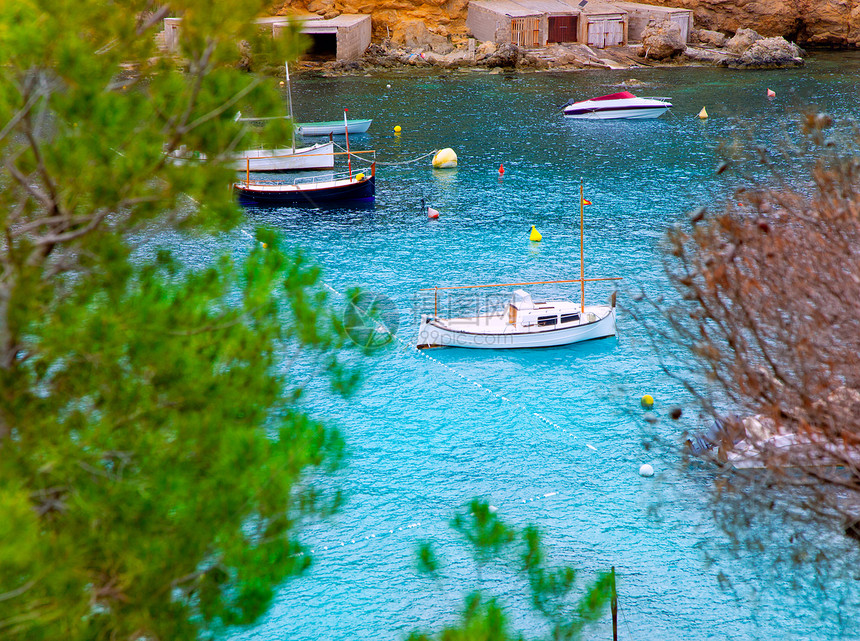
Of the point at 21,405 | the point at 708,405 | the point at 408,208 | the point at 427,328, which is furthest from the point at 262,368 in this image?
the point at 408,208

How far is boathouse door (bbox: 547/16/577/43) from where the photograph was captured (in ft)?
243

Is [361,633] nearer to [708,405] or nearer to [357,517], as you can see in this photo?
[357,517]

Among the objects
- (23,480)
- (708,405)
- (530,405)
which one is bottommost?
(530,405)

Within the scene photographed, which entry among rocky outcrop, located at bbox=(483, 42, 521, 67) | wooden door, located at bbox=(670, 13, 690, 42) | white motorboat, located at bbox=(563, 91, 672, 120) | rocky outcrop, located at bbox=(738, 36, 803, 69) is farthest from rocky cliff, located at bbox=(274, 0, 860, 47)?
white motorboat, located at bbox=(563, 91, 672, 120)

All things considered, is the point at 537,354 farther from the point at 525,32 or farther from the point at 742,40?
the point at 742,40

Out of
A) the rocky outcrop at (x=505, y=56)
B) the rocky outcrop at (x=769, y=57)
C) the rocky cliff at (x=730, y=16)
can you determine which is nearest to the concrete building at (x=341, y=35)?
the rocky cliff at (x=730, y=16)

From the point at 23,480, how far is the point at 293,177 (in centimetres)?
4023

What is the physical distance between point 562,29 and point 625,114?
77.5 feet

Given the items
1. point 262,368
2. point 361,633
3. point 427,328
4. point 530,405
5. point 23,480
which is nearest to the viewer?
point 23,480

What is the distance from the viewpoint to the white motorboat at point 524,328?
25875mm

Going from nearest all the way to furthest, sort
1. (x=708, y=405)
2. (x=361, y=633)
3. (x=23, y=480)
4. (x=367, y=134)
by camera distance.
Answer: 1. (x=23, y=480)
2. (x=708, y=405)
3. (x=361, y=633)
4. (x=367, y=134)

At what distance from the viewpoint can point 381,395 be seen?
77.3ft

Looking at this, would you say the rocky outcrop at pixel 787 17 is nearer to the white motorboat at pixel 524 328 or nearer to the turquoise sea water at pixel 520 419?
the turquoise sea water at pixel 520 419

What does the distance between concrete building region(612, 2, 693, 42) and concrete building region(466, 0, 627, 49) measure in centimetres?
142
